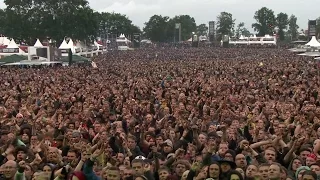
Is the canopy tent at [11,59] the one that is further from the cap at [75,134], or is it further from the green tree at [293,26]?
the green tree at [293,26]

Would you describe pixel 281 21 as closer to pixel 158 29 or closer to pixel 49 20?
pixel 158 29

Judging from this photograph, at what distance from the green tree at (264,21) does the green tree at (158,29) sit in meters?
21.3

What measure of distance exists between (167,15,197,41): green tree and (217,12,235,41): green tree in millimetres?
10177

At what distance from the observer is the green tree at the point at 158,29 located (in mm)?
126438

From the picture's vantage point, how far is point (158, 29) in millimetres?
127062

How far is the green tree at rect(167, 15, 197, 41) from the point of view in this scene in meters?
126

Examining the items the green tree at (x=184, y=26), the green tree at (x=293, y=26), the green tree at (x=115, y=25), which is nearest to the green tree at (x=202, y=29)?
the green tree at (x=184, y=26)

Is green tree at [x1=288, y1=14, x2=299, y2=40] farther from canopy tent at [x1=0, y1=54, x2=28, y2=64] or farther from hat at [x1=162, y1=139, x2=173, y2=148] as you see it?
hat at [x1=162, y1=139, x2=173, y2=148]

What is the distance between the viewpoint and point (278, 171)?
16.7 feet

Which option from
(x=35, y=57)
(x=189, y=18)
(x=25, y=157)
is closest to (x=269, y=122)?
(x=25, y=157)

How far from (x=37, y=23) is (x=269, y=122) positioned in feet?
191

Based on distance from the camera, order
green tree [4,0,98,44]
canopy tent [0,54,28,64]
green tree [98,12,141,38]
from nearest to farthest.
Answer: canopy tent [0,54,28,64] → green tree [4,0,98,44] → green tree [98,12,141,38]

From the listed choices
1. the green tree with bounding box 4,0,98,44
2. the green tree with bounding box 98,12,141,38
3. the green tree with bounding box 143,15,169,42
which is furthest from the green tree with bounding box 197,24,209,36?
the green tree with bounding box 4,0,98,44

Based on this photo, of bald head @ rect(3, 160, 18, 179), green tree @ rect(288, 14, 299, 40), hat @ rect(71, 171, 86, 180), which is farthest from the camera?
green tree @ rect(288, 14, 299, 40)
